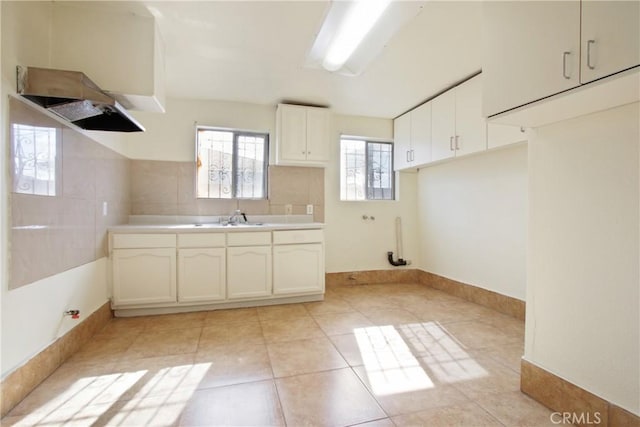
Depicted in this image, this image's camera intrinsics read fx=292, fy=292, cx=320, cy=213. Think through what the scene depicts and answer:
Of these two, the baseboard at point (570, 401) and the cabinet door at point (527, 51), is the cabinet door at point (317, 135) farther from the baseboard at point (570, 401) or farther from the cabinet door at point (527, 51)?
the baseboard at point (570, 401)

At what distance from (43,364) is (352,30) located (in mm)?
2776

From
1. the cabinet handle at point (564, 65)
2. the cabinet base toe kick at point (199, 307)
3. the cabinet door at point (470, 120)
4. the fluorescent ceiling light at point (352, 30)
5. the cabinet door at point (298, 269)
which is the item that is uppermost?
the fluorescent ceiling light at point (352, 30)

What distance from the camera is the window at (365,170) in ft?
13.4

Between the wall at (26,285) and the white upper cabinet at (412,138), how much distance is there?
334 cm

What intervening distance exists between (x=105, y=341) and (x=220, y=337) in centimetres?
85

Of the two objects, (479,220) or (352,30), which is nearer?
(352,30)

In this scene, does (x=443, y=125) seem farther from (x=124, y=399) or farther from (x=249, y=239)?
(x=124, y=399)

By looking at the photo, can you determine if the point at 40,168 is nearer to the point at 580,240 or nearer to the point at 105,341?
the point at 105,341

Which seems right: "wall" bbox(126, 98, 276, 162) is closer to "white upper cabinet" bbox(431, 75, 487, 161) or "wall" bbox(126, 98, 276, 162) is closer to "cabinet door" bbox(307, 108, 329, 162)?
"cabinet door" bbox(307, 108, 329, 162)

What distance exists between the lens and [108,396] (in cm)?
156

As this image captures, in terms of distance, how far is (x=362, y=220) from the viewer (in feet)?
13.4

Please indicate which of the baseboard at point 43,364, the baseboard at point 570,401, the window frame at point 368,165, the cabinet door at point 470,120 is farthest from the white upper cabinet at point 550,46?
the baseboard at point 43,364

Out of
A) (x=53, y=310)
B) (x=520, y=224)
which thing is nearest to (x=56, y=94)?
(x=53, y=310)

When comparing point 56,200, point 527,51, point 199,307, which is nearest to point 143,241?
point 199,307
